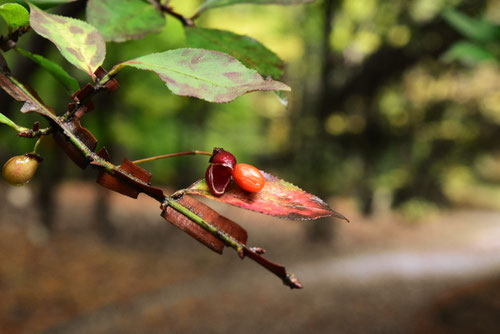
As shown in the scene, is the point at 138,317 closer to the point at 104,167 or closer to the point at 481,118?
the point at 104,167

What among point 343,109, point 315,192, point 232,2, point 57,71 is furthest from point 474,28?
point 343,109

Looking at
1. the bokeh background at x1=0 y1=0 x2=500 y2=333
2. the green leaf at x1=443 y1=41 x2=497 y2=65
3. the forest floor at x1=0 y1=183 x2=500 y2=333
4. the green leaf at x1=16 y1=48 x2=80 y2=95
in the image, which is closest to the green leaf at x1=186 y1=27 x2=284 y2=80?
the green leaf at x1=16 y1=48 x2=80 y2=95

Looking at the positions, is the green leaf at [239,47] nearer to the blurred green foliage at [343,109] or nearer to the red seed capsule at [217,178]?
the red seed capsule at [217,178]

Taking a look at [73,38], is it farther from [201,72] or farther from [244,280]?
[244,280]

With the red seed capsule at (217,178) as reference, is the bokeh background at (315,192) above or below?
above

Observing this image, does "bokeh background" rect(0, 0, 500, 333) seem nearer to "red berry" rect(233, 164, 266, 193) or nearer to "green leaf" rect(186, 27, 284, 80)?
"green leaf" rect(186, 27, 284, 80)

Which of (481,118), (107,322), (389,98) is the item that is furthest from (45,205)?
(481,118)

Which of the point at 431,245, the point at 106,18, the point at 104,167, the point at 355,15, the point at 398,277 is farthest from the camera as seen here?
the point at 431,245

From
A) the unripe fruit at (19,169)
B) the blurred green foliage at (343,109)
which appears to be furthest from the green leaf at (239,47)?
the blurred green foliage at (343,109)
